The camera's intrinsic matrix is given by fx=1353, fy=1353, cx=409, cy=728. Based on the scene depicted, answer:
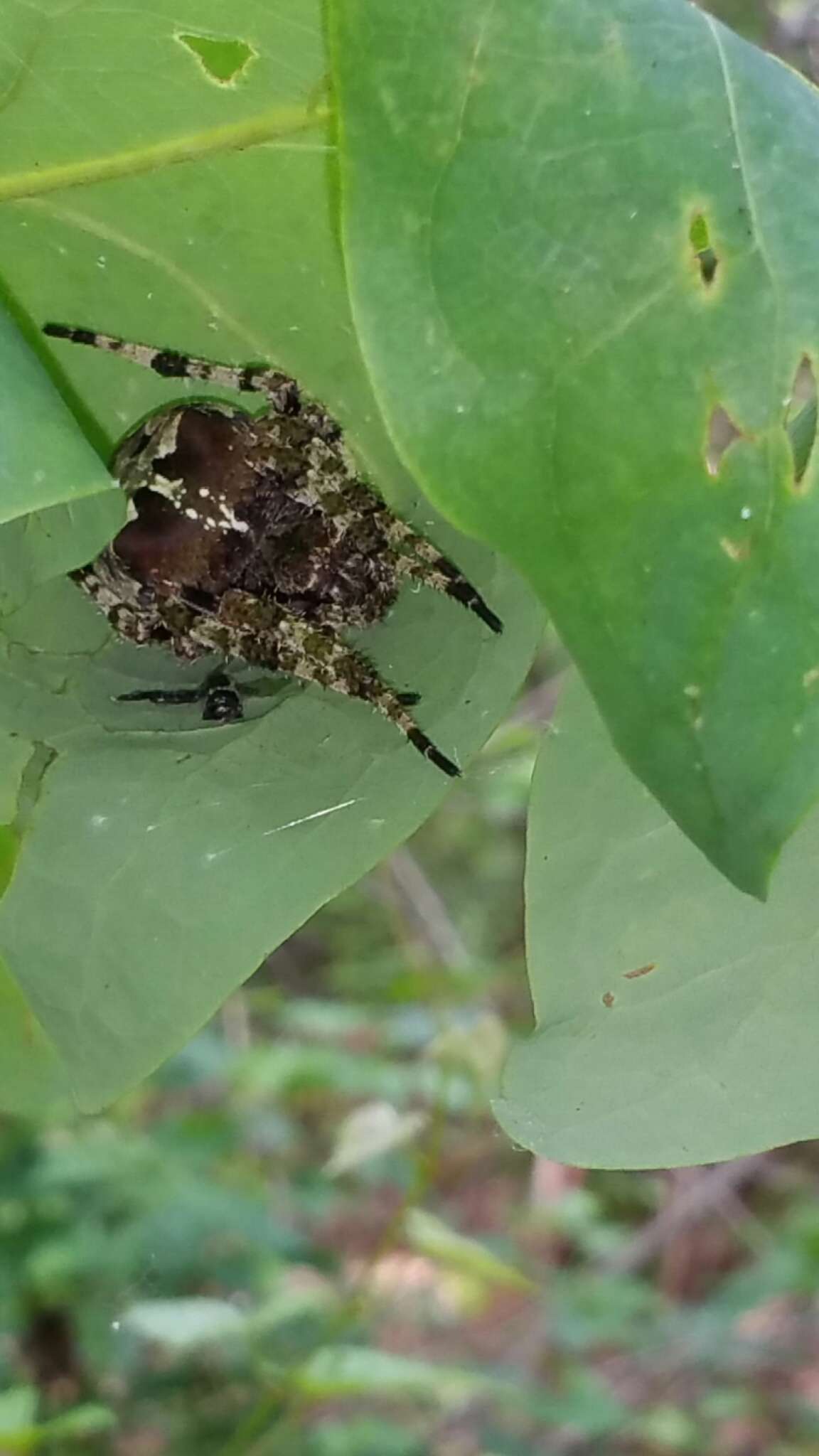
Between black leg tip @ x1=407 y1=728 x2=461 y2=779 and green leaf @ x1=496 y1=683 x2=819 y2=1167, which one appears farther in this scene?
black leg tip @ x1=407 y1=728 x2=461 y2=779

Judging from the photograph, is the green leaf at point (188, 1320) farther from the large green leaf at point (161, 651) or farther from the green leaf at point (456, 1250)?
the large green leaf at point (161, 651)

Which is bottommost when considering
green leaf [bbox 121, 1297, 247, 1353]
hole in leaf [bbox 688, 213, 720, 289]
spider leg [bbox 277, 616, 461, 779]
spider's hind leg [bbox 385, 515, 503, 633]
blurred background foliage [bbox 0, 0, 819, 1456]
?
blurred background foliage [bbox 0, 0, 819, 1456]

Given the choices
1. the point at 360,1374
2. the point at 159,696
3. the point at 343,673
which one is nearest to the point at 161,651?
the point at 159,696

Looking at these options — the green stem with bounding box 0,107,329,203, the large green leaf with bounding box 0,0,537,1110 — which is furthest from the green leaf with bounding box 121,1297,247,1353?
the green stem with bounding box 0,107,329,203

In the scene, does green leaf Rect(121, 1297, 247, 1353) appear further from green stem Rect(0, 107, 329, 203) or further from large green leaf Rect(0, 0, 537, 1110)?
green stem Rect(0, 107, 329, 203)

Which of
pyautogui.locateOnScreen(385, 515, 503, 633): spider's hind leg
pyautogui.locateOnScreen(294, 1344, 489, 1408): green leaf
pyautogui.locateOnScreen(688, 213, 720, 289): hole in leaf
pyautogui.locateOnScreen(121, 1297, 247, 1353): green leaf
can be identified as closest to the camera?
pyautogui.locateOnScreen(688, 213, 720, 289): hole in leaf

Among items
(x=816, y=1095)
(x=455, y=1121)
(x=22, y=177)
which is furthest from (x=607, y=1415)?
(x=22, y=177)
